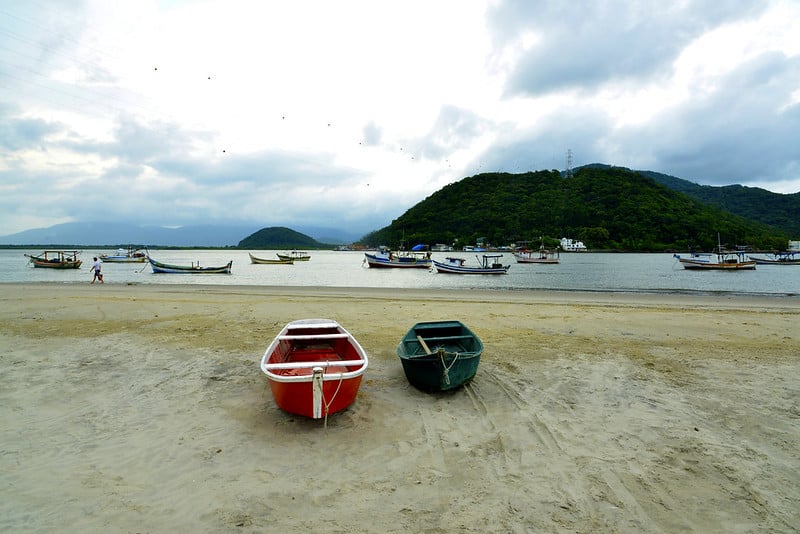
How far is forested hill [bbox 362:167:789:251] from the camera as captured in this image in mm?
104250

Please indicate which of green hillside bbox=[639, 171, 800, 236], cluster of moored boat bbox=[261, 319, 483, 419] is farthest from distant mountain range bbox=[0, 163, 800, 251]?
cluster of moored boat bbox=[261, 319, 483, 419]

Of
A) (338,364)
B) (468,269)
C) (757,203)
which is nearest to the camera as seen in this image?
(338,364)

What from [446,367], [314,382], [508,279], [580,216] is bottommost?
[508,279]

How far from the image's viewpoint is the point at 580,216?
11869 cm

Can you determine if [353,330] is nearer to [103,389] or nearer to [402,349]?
[402,349]

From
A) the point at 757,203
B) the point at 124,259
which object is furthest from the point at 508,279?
the point at 757,203

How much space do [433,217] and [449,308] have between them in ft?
416

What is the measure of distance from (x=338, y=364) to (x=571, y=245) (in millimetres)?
118975

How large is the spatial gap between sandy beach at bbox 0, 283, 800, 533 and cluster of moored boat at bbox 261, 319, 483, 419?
34 cm

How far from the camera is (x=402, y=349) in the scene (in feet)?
25.3

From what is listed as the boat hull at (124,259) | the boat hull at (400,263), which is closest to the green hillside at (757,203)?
the boat hull at (400,263)

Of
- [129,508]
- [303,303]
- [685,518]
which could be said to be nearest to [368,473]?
[129,508]

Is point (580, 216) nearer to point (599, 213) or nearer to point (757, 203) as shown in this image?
point (599, 213)

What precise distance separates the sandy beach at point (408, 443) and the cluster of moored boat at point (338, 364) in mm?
Answer: 338
